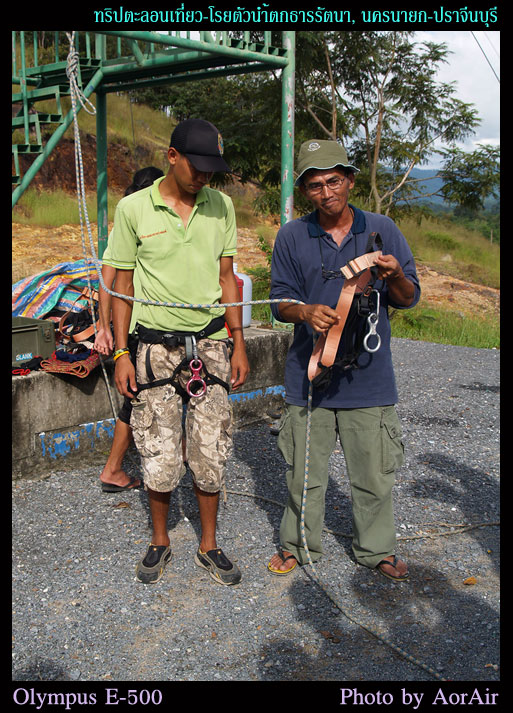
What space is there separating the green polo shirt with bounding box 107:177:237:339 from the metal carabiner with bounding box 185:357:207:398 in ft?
0.59

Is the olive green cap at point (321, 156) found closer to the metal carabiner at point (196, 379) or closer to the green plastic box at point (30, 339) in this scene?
the metal carabiner at point (196, 379)

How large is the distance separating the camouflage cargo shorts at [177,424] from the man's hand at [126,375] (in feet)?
0.12

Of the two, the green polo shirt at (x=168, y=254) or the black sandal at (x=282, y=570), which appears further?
the black sandal at (x=282, y=570)

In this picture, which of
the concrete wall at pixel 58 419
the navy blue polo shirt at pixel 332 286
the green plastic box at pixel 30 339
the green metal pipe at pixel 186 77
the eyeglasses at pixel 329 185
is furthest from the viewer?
the green metal pipe at pixel 186 77

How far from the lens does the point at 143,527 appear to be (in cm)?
452

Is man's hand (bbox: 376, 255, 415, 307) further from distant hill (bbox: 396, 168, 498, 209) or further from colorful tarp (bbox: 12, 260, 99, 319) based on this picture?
distant hill (bbox: 396, 168, 498, 209)

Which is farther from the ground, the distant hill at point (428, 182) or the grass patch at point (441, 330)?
the distant hill at point (428, 182)

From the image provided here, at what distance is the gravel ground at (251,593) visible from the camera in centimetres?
310

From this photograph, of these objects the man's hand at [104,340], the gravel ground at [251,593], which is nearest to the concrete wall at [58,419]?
the gravel ground at [251,593]

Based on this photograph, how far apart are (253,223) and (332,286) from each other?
805 inches

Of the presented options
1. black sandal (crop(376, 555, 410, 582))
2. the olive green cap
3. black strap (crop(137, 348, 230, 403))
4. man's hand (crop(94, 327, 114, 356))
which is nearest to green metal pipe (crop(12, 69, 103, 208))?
man's hand (crop(94, 327, 114, 356))

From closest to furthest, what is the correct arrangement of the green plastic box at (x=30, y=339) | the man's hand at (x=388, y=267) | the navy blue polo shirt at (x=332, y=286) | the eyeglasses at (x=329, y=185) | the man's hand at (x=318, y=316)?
the man's hand at (x=388, y=267)
the man's hand at (x=318, y=316)
the eyeglasses at (x=329, y=185)
the navy blue polo shirt at (x=332, y=286)
the green plastic box at (x=30, y=339)
